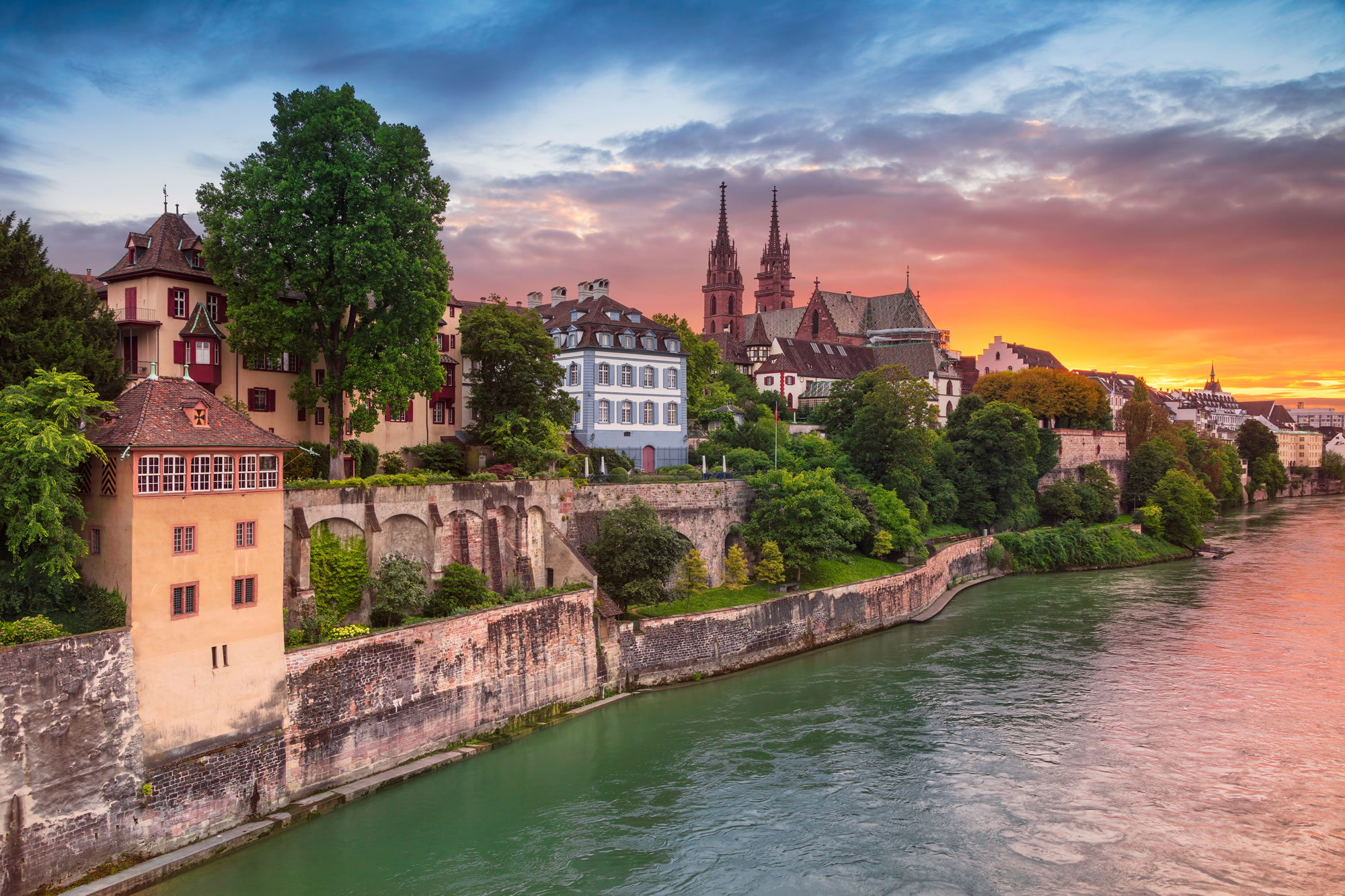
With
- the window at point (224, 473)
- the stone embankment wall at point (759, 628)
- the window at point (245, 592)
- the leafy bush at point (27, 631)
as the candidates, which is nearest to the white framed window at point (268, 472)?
the window at point (224, 473)

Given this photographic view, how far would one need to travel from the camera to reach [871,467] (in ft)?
186

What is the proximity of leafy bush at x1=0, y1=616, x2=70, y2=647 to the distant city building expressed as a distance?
9405 cm

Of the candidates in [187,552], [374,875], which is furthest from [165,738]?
[374,875]

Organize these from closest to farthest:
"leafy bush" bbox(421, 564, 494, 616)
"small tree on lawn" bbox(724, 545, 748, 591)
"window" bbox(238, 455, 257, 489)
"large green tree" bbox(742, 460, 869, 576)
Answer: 1. "window" bbox(238, 455, 257, 489)
2. "leafy bush" bbox(421, 564, 494, 616)
3. "small tree on lawn" bbox(724, 545, 748, 591)
4. "large green tree" bbox(742, 460, 869, 576)

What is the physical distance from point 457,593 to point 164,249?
1523cm

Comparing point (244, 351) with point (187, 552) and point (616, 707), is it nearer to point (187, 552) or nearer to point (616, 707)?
point (187, 552)

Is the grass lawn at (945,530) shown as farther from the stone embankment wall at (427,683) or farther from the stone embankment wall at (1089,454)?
the stone embankment wall at (427,683)

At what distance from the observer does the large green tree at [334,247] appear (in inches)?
1176

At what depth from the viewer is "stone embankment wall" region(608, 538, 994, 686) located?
32312mm

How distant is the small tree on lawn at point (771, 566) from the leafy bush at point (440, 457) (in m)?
13.3

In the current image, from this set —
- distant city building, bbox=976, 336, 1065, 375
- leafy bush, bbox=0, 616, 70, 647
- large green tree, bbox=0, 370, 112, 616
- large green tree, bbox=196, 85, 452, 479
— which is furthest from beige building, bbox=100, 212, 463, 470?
distant city building, bbox=976, 336, 1065, 375

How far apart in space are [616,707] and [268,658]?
12.1m

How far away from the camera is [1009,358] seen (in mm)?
101750

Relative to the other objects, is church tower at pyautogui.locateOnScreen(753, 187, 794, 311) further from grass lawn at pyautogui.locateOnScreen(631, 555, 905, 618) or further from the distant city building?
grass lawn at pyautogui.locateOnScreen(631, 555, 905, 618)
